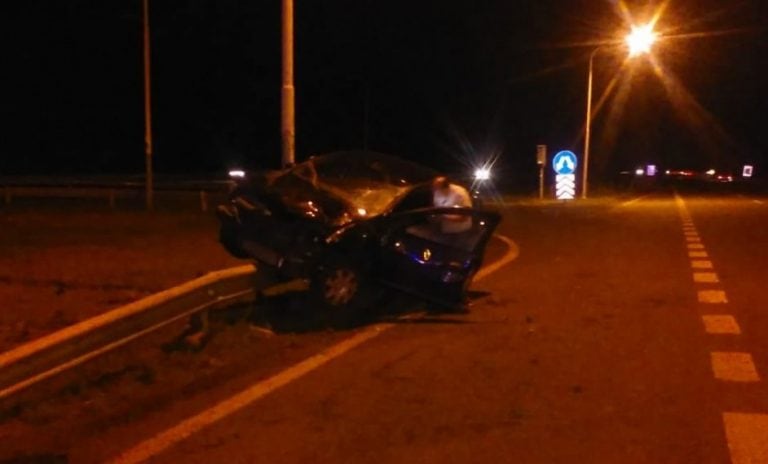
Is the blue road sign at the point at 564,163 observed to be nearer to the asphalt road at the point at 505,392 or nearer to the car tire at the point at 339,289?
the asphalt road at the point at 505,392

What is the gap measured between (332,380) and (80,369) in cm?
196

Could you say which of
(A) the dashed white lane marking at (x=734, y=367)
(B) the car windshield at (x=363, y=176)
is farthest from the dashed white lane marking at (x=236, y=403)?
(A) the dashed white lane marking at (x=734, y=367)

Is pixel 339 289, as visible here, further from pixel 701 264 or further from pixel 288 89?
pixel 701 264

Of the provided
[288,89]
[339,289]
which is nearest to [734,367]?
[339,289]

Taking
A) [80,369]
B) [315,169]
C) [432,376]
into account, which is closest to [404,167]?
[315,169]

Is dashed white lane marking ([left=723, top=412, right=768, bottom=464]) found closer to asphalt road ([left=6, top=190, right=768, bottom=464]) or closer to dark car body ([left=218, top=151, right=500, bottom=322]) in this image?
asphalt road ([left=6, top=190, right=768, bottom=464])

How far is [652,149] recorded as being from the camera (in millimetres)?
156875

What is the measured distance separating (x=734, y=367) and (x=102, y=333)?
5087 mm

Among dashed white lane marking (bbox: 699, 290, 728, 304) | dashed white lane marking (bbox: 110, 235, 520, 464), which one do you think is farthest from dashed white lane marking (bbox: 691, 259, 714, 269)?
dashed white lane marking (bbox: 110, 235, 520, 464)

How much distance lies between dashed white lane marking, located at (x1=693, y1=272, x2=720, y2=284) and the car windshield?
4.81 metres

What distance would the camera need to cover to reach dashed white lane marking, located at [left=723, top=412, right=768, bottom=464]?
6.73 meters

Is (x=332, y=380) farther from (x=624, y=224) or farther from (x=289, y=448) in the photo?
(x=624, y=224)

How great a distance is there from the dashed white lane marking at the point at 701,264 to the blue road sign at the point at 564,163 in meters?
24.6

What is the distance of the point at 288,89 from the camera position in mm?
16453
